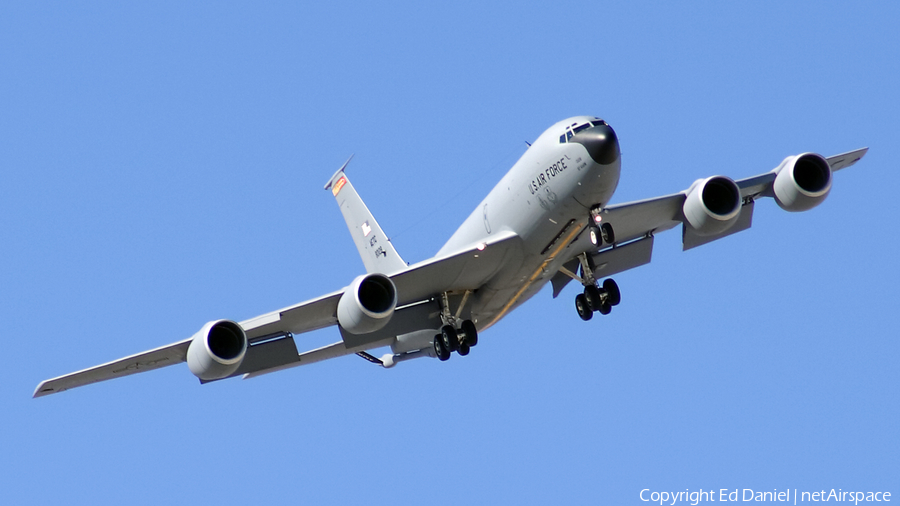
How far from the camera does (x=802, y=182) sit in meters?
31.9

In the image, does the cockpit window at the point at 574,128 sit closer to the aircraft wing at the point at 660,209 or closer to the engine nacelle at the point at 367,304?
the aircraft wing at the point at 660,209

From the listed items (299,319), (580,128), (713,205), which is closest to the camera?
(580,128)

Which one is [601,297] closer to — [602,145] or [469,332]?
[469,332]

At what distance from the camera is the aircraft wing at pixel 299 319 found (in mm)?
30703

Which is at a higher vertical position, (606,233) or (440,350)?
(606,233)

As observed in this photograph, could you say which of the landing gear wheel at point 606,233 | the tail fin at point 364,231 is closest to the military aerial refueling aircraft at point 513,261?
the landing gear wheel at point 606,233

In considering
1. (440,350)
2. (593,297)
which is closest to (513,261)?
(593,297)

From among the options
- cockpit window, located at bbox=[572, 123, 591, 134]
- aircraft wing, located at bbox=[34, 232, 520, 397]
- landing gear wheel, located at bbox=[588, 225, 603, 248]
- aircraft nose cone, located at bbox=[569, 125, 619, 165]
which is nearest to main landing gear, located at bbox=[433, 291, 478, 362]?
aircraft wing, located at bbox=[34, 232, 520, 397]

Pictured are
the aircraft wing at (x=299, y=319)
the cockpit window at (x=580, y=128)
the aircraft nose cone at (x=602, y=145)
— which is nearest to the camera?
the aircraft nose cone at (x=602, y=145)

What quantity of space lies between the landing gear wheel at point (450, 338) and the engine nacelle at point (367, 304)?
3649 millimetres

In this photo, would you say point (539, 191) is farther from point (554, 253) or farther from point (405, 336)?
point (405, 336)

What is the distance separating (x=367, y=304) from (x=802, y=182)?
1197 cm

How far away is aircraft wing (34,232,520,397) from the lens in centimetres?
3070

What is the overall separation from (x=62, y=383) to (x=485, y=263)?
11461 mm
